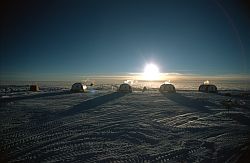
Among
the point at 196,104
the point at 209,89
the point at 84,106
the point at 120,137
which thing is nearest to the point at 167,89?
the point at 209,89

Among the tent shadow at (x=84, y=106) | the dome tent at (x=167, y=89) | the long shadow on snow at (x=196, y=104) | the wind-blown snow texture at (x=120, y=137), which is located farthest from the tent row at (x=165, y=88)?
the wind-blown snow texture at (x=120, y=137)

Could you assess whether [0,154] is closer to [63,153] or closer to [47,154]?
[47,154]

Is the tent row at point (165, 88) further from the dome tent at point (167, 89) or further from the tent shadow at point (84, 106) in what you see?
the tent shadow at point (84, 106)

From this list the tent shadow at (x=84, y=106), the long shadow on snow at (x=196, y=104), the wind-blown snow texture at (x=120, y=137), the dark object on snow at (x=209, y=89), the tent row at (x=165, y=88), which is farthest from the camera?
the dark object on snow at (x=209, y=89)

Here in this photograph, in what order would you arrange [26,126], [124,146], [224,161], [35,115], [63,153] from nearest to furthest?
[224,161]
[63,153]
[124,146]
[26,126]
[35,115]

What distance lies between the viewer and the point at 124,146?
8227 millimetres

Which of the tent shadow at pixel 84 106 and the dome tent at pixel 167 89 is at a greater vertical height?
→ the dome tent at pixel 167 89

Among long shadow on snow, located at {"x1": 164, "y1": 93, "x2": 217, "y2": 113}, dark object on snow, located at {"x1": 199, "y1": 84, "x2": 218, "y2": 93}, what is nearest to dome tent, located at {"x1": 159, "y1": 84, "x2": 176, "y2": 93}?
dark object on snow, located at {"x1": 199, "y1": 84, "x2": 218, "y2": 93}

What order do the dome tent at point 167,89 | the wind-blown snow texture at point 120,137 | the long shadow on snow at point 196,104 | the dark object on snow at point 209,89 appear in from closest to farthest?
the wind-blown snow texture at point 120,137, the long shadow on snow at point 196,104, the dome tent at point 167,89, the dark object on snow at point 209,89

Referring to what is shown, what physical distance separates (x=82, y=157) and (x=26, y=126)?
558cm

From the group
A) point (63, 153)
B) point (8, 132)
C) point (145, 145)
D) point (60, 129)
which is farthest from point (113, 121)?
point (8, 132)

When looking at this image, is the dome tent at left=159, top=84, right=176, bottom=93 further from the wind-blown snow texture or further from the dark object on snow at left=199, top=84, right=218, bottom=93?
the wind-blown snow texture

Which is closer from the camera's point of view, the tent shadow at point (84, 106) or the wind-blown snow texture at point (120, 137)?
the wind-blown snow texture at point (120, 137)

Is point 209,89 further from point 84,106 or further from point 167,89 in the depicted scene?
point 84,106
